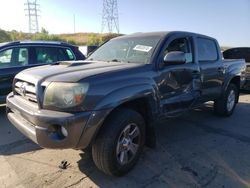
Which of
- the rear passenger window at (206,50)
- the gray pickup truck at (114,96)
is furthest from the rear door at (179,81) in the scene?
the rear passenger window at (206,50)

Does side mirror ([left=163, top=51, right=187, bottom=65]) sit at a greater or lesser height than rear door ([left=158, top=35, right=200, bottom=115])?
greater

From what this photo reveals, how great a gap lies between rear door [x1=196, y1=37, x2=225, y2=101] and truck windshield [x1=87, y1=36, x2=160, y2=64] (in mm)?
1218

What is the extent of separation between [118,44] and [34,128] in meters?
2.21

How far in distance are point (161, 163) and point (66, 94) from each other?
5.70 feet

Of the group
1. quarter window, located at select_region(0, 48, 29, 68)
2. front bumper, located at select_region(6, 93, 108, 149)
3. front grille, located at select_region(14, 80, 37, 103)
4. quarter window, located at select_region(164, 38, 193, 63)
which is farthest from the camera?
quarter window, located at select_region(0, 48, 29, 68)

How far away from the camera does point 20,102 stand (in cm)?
392

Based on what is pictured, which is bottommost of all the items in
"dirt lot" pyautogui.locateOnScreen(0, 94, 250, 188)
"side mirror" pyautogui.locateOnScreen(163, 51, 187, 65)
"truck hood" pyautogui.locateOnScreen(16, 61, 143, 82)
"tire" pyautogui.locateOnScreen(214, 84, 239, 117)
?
"dirt lot" pyautogui.locateOnScreen(0, 94, 250, 188)

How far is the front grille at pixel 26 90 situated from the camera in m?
3.65

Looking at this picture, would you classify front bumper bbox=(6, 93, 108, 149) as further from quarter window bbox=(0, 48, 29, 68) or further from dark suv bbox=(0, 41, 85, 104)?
quarter window bbox=(0, 48, 29, 68)

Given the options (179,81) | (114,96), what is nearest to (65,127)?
(114,96)

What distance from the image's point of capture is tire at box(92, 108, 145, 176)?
348 cm

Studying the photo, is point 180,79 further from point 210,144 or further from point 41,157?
point 41,157

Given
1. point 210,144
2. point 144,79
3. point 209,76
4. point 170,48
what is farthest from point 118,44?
point 210,144

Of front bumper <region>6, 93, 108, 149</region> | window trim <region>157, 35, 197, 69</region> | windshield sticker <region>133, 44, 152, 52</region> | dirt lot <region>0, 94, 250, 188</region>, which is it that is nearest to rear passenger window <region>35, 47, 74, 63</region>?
dirt lot <region>0, 94, 250, 188</region>
